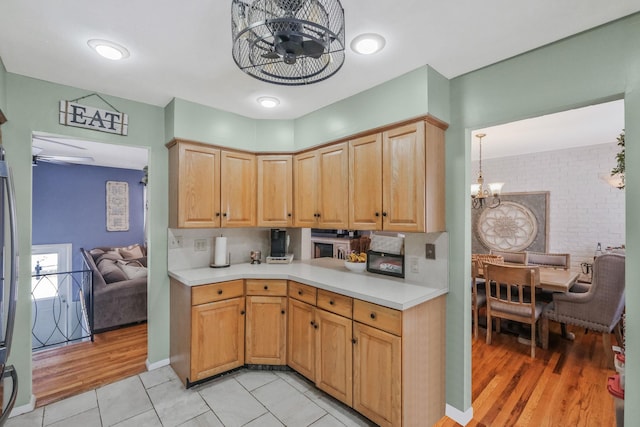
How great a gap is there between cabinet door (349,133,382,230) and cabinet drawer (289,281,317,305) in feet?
2.09

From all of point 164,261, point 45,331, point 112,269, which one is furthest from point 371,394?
point 45,331

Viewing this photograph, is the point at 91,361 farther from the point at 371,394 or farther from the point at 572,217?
the point at 572,217

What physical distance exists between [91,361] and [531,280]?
14.8 feet

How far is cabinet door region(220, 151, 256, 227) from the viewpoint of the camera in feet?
9.62

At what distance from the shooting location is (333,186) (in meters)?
2.72

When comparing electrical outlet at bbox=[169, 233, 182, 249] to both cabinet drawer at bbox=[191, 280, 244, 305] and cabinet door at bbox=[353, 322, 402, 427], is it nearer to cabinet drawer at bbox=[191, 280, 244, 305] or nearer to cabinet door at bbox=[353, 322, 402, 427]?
cabinet drawer at bbox=[191, 280, 244, 305]

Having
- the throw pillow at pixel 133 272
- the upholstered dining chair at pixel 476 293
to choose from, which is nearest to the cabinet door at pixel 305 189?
the upholstered dining chair at pixel 476 293

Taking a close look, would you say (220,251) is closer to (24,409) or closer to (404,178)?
(24,409)

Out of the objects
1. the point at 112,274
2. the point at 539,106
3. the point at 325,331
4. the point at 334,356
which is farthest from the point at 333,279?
the point at 112,274

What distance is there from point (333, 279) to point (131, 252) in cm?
532

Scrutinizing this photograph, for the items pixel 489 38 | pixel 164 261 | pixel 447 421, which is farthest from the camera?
pixel 164 261

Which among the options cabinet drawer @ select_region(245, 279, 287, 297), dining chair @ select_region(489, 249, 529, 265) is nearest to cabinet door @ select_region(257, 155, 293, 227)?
cabinet drawer @ select_region(245, 279, 287, 297)

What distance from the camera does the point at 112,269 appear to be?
423 cm

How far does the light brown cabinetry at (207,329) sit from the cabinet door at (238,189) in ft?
2.19
